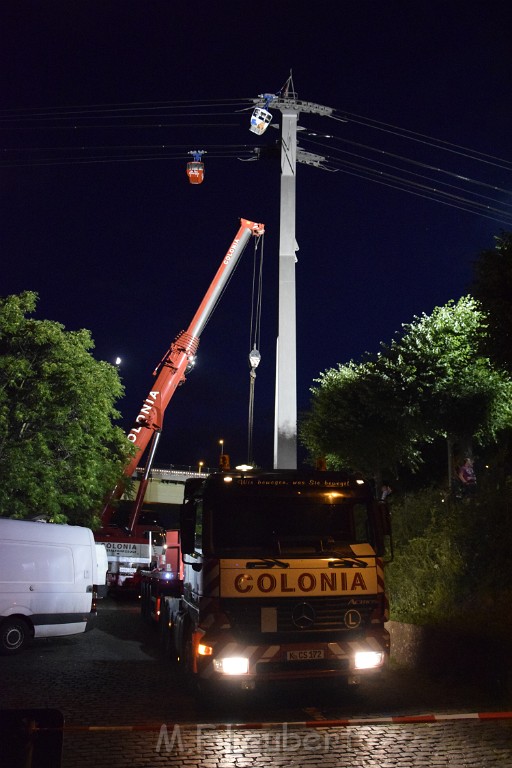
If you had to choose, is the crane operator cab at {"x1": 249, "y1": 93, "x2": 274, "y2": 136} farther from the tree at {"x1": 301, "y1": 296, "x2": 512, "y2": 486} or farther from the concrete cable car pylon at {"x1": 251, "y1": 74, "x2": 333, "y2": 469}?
the tree at {"x1": 301, "y1": 296, "x2": 512, "y2": 486}

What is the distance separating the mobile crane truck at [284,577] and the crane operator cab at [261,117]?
1545cm

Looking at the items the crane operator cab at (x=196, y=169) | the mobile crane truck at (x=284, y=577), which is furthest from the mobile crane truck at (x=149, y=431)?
the mobile crane truck at (x=284, y=577)

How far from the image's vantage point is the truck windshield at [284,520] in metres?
8.24

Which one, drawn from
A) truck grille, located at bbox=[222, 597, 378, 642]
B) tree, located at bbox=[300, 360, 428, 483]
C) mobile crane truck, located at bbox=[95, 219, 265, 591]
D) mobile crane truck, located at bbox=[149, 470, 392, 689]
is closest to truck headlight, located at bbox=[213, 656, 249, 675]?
mobile crane truck, located at bbox=[149, 470, 392, 689]

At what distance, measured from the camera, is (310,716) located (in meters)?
7.77

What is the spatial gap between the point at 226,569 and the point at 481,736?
9.72 ft

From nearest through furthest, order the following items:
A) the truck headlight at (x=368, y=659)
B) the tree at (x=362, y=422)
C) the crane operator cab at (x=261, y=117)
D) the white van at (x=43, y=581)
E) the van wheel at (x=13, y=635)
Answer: the truck headlight at (x=368, y=659), the van wheel at (x=13, y=635), the white van at (x=43, y=581), the crane operator cab at (x=261, y=117), the tree at (x=362, y=422)

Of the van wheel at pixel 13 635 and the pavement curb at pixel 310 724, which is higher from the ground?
the van wheel at pixel 13 635

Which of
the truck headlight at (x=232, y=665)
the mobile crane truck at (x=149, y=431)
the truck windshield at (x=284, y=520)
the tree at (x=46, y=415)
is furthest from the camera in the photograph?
the mobile crane truck at (x=149, y=431)

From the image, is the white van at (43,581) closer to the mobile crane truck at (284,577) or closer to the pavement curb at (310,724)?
the mobile crane truck at (284,577)

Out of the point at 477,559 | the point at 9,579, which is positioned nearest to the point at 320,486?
the point at 477,559

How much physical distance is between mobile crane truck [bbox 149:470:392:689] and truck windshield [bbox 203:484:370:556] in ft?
0.04

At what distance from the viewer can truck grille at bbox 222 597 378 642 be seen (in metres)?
7.83

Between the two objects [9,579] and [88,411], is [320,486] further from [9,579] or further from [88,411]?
[88,411]
